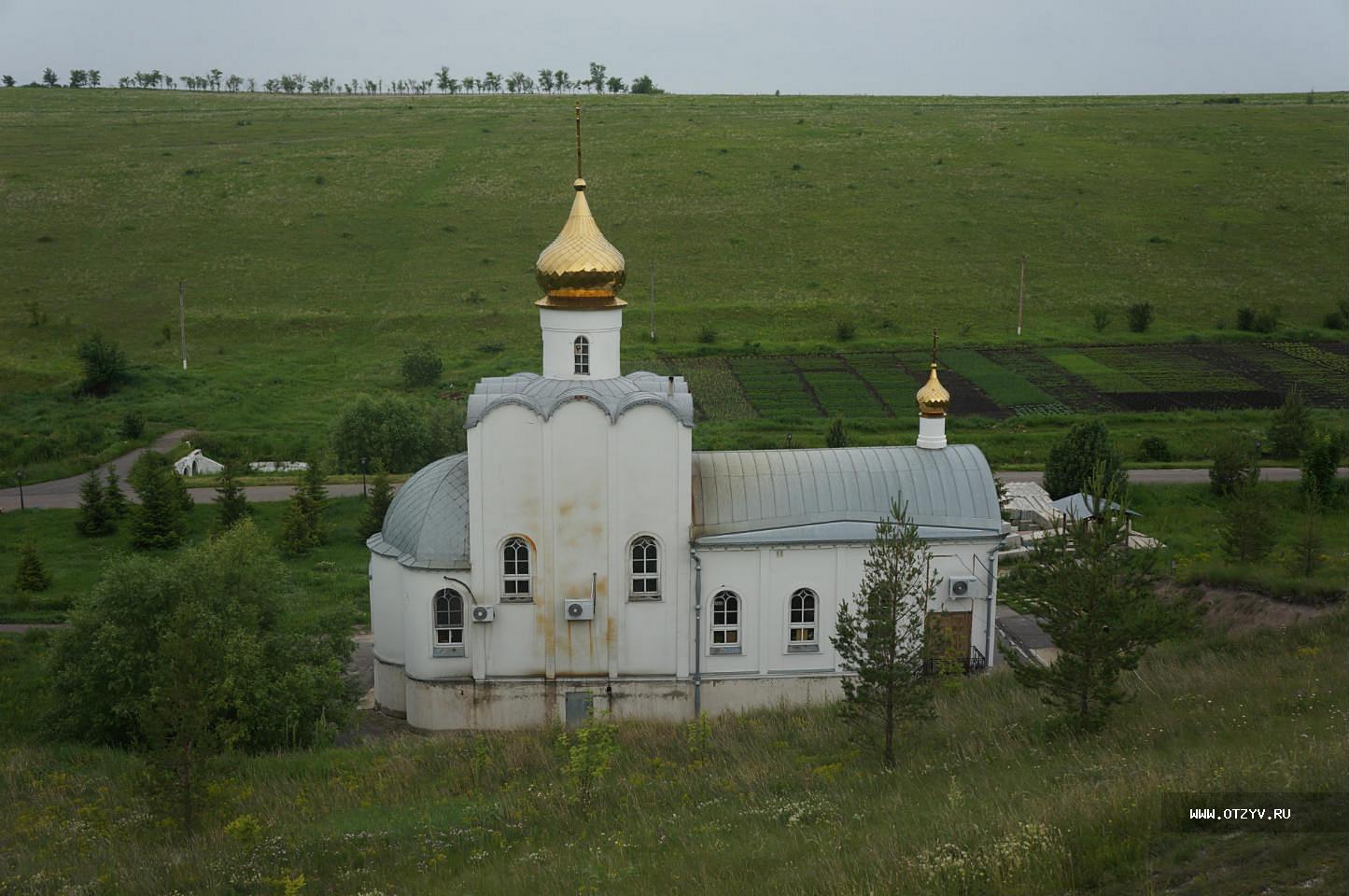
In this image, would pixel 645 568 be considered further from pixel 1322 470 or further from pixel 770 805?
pixel 1322 470

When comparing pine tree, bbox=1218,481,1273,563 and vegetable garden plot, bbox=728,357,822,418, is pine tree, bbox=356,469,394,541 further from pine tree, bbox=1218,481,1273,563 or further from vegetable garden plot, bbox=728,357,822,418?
pine tree, bbox=1218,481,1273,563

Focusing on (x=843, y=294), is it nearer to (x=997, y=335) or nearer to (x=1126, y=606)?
(x=997, y=335)

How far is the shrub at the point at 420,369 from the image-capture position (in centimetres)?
5312

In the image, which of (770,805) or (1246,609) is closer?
(770,805)

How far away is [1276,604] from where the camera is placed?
24.1 m

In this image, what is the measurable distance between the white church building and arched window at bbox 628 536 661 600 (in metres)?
0.04

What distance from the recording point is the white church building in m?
21.4

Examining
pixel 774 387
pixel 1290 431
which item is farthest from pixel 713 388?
pixel 1290 431

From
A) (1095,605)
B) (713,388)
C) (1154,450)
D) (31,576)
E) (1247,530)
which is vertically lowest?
(31,576)

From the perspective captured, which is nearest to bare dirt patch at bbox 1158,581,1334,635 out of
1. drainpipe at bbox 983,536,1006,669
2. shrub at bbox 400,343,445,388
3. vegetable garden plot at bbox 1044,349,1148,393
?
drainpipe at bbox 983,536,1006,669

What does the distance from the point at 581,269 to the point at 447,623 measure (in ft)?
22.5

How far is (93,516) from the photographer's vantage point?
34.8 metres

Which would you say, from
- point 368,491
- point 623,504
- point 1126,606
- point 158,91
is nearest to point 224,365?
point 368,491

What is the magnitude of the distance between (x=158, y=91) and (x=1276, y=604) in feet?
463
